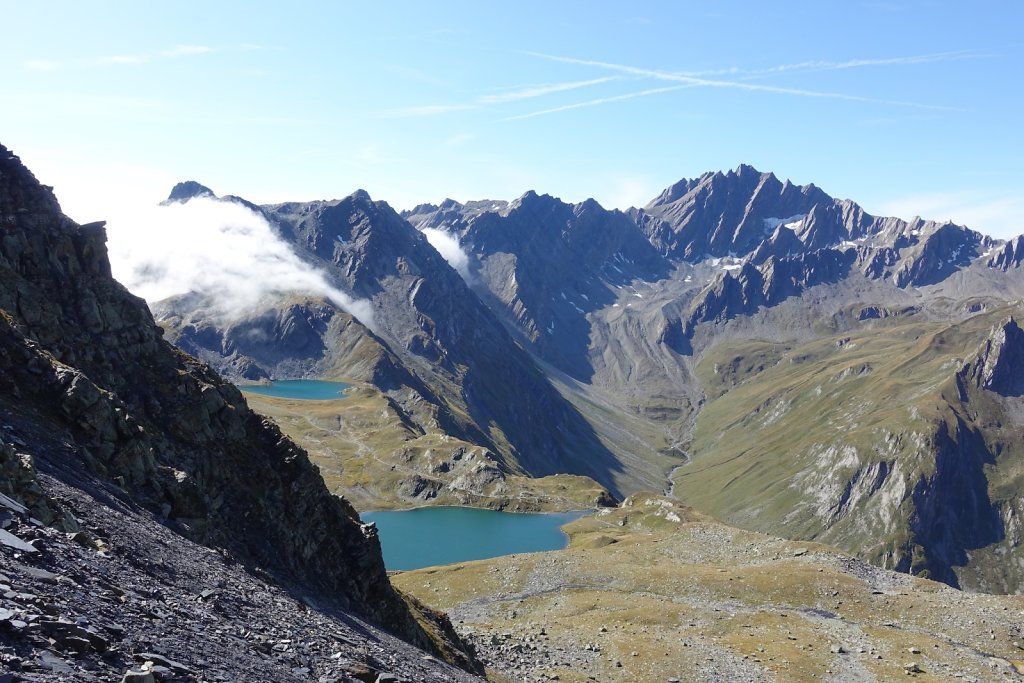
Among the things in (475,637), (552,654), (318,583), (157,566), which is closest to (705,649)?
(552,654)

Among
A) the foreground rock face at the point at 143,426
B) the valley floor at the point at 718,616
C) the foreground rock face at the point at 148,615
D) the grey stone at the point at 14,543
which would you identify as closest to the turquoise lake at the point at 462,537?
the valley floor at the point at 718,616

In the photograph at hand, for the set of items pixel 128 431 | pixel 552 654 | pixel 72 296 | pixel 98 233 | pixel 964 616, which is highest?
pixel 98 233

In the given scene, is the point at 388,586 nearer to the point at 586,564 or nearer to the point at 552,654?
the point at 552,654

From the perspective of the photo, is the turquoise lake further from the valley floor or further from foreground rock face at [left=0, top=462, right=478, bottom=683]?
foreground rock face at [left=0, top=462, right=478, bottom=683]

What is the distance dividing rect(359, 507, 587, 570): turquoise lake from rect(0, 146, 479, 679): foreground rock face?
109653mm

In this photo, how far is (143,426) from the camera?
4488 centimetres

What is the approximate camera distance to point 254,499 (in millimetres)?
48344

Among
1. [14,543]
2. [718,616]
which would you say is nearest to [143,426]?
[14,543]

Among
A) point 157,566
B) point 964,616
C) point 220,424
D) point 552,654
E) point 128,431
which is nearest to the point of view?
point 157,566

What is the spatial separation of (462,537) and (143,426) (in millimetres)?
144761

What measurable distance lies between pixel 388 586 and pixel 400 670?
1960 cm

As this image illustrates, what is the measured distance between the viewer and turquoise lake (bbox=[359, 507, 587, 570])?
544 ft

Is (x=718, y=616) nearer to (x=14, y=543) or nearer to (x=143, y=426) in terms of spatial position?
(x=143, y=426)

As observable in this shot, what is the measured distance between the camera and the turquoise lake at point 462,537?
16588 centimetres
